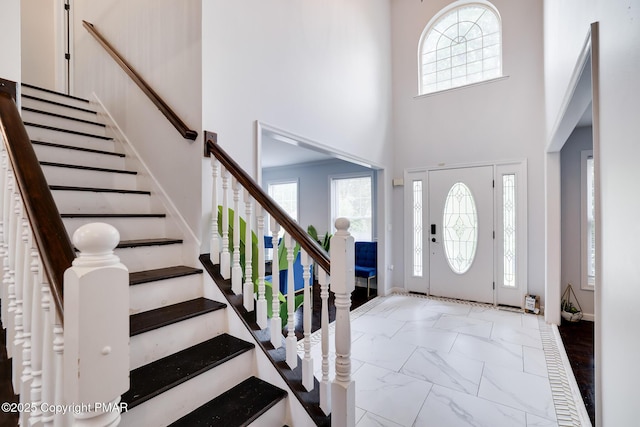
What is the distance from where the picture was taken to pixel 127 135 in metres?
2.62

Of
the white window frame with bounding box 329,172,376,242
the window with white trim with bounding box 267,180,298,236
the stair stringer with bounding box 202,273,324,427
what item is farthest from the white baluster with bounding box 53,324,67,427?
the window with white trim with bounding box 267,180,298,236

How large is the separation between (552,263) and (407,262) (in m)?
1.92

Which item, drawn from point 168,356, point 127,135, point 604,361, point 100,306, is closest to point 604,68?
point 604,361

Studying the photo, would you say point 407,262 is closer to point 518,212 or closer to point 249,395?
point 518,212

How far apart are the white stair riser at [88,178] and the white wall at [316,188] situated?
13.9ft

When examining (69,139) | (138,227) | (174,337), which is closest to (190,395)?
(174,337)

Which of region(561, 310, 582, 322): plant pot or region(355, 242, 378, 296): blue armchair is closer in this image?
region(561, 310, 582, 322): plant pot

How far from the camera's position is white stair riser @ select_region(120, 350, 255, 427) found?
1.22 metres

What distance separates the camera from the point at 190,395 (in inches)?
54.2

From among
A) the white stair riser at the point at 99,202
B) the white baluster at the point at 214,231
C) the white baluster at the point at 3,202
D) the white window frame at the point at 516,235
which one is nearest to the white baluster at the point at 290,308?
the white baluster at the point at 214,231

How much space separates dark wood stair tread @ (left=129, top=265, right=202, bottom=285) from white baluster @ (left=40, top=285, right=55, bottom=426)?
767mm

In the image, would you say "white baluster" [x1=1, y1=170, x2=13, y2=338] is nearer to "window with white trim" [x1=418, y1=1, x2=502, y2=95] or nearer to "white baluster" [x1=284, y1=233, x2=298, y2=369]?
"white baluster" [x1=284, y1=233, x2=298, y2=369]

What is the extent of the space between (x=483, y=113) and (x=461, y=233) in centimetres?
180

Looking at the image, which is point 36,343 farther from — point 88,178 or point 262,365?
point 88,178
